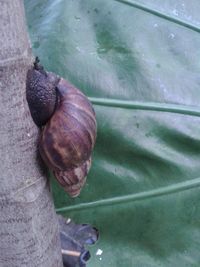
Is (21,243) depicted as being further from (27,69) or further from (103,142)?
(103,142)

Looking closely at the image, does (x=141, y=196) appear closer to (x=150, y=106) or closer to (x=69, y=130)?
(x=150, y=106)

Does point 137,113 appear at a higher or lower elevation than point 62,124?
lower

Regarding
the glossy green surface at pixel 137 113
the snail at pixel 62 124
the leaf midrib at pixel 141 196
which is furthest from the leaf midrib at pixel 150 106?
the snail at pixel 62 124

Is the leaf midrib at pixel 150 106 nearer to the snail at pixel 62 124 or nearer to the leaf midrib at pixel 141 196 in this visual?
the leaf midrib at pixel 141 196

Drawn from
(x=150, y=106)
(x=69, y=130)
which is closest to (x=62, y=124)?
(x=69, y=130)

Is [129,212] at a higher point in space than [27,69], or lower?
lower

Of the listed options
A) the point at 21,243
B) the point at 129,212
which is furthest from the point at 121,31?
the point at 21,243
